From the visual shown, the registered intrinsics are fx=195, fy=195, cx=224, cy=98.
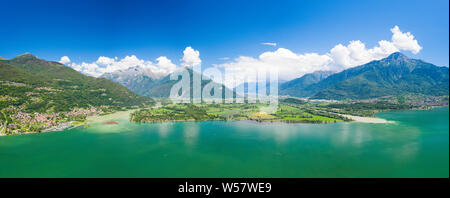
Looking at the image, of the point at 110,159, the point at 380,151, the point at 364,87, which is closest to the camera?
the point at 110,159

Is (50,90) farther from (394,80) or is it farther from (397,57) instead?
(397,57)

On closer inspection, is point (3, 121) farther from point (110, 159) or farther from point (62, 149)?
point (110, 159)

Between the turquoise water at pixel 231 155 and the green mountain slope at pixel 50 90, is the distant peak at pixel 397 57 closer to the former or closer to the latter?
the turquoise water at pixel 231 155

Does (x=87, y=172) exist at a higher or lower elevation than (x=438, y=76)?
lower

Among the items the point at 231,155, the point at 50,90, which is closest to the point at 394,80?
the point at 231,155
